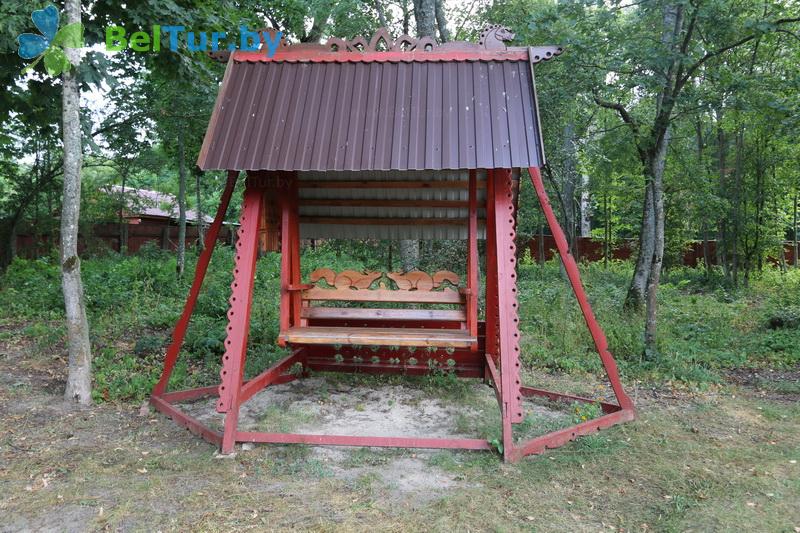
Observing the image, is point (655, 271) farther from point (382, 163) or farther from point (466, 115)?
point (382, 163)

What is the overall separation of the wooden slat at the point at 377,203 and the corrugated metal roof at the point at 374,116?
1766 millimetres

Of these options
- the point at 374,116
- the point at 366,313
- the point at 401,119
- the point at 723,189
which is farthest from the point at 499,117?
the point at 723,189

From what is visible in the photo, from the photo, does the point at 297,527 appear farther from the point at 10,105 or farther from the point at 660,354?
the point at 10,105

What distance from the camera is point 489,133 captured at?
479 cm

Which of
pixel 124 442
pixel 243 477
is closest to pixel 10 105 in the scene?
pixel 124 442

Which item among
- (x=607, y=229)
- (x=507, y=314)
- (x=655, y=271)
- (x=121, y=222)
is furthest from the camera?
(x=607, y=229)

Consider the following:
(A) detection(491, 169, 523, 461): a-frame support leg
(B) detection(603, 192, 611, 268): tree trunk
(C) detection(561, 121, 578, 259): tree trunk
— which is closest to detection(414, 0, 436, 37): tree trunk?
(C) detection(561, 121, 578, 259): tree trunk

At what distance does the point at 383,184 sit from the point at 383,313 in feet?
5.04

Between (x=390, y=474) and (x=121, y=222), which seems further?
(x=121, y=222)

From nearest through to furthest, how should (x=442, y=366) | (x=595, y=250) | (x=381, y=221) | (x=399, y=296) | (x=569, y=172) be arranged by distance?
1. (x=399, y=296)
2. (x=381, y=221)
3. (x=442, y=366)
4. (x=569, y=172)
5. (x=595, y=250)

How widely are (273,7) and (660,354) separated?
10603 millimetres

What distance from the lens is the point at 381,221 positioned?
6.88 meters

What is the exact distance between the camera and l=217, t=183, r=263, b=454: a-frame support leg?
464cm

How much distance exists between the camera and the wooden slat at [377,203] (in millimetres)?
6699
